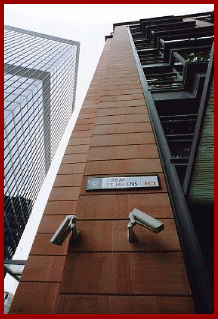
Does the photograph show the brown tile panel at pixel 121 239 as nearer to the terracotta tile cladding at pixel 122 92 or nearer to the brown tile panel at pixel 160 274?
the brown tile panel at pixel 160 274

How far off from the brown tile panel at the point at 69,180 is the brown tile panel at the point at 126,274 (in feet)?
8.40

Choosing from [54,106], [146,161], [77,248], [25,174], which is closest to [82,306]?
[77,248]

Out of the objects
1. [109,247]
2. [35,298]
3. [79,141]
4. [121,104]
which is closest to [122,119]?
[121,104]

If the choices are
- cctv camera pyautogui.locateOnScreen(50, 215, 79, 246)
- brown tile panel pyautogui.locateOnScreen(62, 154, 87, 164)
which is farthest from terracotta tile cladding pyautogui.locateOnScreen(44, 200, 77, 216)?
cctv camera pyautogui.locateOnScreen(50, 215, 79, 246)

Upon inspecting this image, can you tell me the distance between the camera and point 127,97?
723 cm

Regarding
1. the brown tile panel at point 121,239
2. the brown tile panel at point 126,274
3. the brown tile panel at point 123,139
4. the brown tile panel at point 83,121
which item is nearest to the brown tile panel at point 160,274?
the brown tile panel at point 126,274

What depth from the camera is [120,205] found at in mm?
3809

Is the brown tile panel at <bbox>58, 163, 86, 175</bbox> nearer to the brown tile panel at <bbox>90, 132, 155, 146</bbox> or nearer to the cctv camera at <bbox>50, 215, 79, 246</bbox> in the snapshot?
the brown tile panel at <bbox>90, 132, 155, 146</bbox>

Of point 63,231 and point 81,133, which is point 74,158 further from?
point 63,231

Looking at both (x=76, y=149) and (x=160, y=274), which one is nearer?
(x=160, y=274)

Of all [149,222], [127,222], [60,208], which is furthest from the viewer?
[60,208]

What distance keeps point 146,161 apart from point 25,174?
44246mm

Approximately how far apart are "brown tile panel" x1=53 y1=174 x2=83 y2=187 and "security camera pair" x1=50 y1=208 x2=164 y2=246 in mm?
2361

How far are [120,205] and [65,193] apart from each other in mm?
2044
